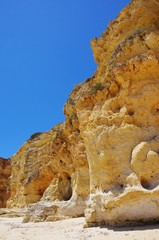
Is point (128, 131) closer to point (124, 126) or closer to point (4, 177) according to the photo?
point (124, 126)

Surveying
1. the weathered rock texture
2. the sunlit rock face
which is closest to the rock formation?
the sunlit rock face

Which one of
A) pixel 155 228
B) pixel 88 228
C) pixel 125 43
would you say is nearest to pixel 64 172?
pixel 88 228

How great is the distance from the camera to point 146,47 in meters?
9.74

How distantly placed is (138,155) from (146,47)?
162 inches

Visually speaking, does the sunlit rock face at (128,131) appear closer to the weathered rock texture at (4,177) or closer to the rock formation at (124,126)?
the rock formation at (124,126)

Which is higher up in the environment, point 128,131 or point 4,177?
point 4,177

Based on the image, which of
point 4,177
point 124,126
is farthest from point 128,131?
point 4,177

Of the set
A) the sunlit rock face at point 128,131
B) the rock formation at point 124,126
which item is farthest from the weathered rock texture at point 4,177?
the sunlit rock face at point 128,131

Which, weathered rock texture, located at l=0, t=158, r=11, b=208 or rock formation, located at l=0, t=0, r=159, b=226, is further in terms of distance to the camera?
weathered rock texture, located at l=0, t=158, r=11, b=208

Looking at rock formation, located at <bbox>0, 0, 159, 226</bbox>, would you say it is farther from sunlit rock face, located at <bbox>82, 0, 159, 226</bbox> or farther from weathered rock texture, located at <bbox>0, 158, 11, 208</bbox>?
weathered rock texture, located at <bbox>0, 158, 11, 208</bbox>

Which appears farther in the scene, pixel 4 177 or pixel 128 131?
pixel 4 177

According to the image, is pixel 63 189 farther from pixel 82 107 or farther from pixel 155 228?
pixel 155 228

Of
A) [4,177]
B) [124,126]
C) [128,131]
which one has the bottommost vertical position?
[128,131]

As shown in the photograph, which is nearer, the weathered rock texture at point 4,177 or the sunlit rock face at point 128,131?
the sunlit rock face at point 128,131
